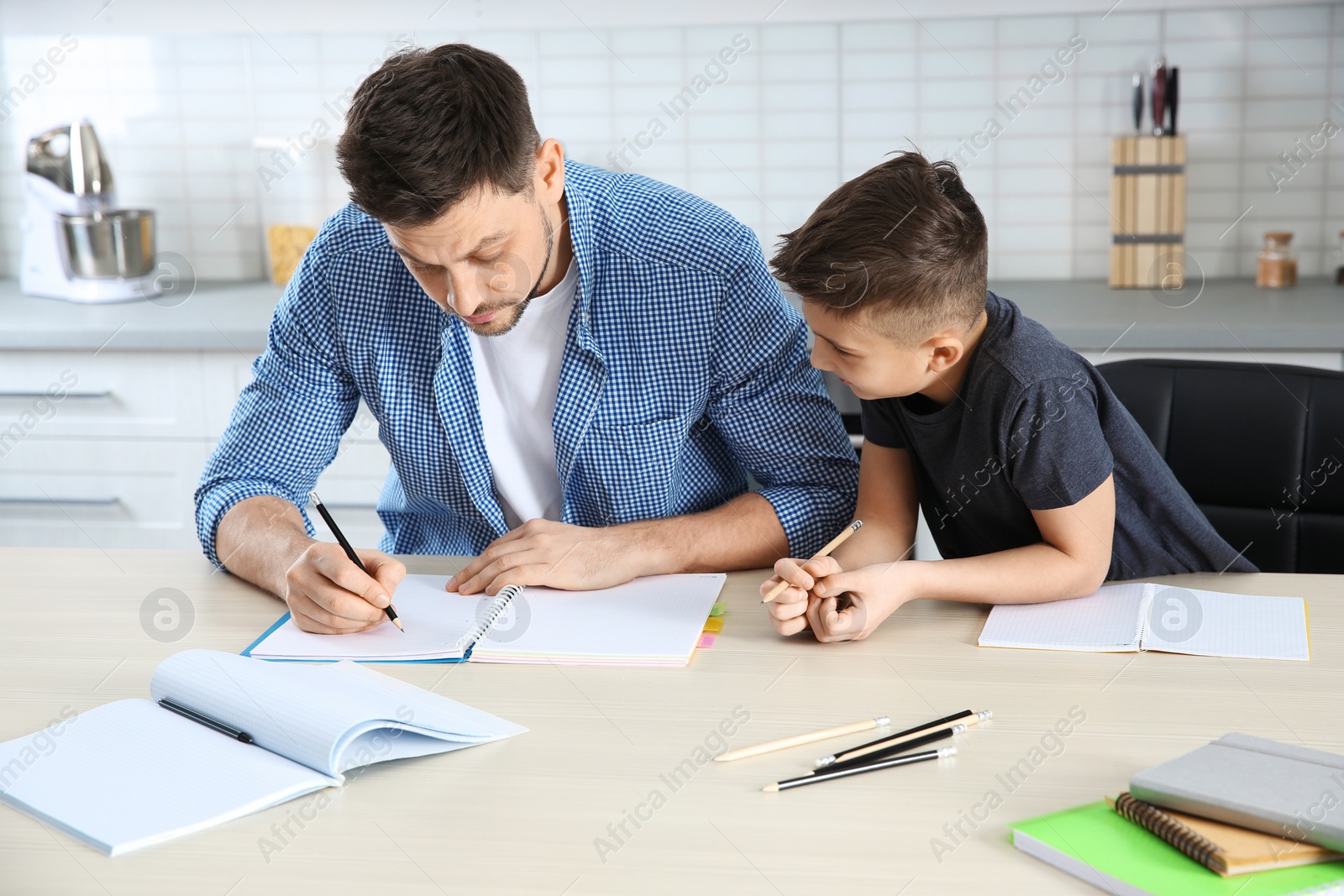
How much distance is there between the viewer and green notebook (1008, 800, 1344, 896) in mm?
671

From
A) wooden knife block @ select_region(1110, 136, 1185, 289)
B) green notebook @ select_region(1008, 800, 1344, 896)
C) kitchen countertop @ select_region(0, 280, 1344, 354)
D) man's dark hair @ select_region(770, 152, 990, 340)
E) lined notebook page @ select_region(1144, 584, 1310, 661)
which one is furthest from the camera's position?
wooden knife block @ select_region(1110, 136, 1185, 289)

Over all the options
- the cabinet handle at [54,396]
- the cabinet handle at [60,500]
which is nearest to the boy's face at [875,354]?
the cabinet handle at [54,396]

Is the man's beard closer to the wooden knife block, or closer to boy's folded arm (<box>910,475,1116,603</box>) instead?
boy's folded arm (<box>910,475,1116,603</box>)

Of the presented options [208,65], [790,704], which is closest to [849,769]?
[790,704]

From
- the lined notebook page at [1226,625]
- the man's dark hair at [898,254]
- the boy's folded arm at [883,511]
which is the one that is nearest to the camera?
the lined notebook page at [1226,625]

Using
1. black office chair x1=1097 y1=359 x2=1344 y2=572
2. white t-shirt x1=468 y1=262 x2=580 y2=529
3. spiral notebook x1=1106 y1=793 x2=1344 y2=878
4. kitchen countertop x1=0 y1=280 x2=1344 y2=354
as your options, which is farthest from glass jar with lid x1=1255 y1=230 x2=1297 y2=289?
spiral notebook x1=1106 y1=793 x2=1344 y2=878

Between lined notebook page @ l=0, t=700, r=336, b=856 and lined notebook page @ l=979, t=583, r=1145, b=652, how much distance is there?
61cm

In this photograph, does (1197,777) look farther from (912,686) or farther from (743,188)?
(743,188)

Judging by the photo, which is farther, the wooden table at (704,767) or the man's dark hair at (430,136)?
the man's dark hair at (430,136)

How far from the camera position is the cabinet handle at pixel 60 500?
2541mm

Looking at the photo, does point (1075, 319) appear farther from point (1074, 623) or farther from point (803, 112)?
point (1074, 623)

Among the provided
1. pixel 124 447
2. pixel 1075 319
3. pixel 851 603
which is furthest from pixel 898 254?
pixel 124 447

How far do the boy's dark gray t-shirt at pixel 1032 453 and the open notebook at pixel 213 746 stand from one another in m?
0.56

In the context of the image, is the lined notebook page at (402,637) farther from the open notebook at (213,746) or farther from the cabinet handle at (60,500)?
the cabinet handle at (60,500)
